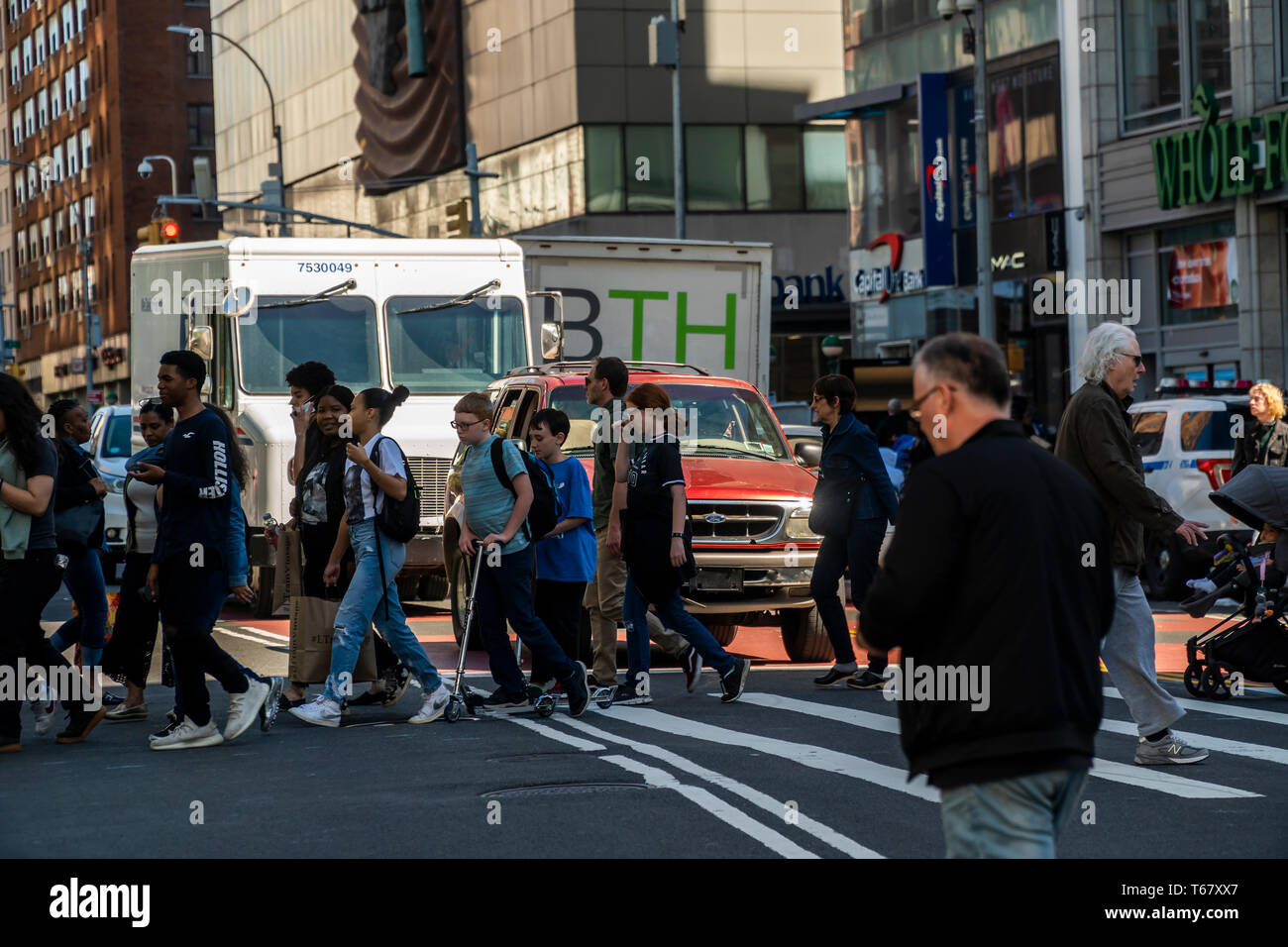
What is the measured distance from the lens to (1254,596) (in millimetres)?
11812

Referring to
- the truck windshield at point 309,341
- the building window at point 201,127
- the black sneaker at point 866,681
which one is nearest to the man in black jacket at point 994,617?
the black sneaker at point 866,681

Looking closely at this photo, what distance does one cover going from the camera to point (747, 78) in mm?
54875

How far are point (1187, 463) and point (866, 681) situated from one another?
321 inches

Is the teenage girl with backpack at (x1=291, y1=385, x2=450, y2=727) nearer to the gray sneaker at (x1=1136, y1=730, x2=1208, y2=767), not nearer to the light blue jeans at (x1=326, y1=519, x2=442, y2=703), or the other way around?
the light blue jeans at (x1=326, y1=519, x2=442, y2=703)

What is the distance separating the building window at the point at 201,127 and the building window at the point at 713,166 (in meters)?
41.9

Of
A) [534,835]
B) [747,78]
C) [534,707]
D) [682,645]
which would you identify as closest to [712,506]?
[682,645]

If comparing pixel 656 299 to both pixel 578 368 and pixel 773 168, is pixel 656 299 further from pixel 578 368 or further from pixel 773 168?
pixel 773 168

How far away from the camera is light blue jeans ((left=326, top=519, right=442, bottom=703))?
10.9 meters

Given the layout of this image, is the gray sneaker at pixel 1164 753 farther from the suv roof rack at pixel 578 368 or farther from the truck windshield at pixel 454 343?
the truck windshield at pixel 454 343

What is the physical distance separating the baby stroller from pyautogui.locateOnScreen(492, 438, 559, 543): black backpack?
380 cm

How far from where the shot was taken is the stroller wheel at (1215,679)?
11.9 meters

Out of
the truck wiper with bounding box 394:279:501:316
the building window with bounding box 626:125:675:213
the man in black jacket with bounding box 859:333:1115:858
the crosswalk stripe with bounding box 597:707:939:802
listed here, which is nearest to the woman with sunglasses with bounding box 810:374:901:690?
the crosswalk stripe with bounding box 597:707:939:802

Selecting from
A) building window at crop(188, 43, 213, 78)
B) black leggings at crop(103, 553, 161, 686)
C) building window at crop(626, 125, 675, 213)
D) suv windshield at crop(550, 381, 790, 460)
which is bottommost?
black leggings at crop(103, 553, 161, 686)
